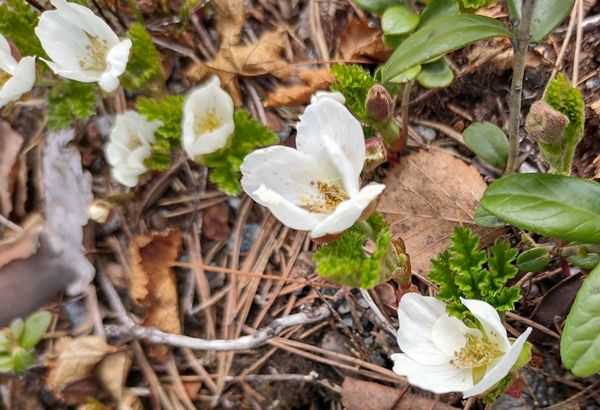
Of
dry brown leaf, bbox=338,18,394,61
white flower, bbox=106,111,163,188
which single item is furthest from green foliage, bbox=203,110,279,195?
dry brown leaf, bbox=338,18,394,61

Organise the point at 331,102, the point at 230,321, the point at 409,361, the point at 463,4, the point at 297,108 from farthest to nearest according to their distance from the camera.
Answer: the point at 297,108 → the point at 230,321 → the point at 463,4 → the point at 409,361 → the point at 331,102

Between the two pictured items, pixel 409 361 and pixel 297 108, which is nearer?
pixel 409 361

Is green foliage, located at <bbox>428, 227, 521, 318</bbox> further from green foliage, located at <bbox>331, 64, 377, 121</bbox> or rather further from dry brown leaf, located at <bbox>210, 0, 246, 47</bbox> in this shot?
dry brown leaf, located at <bbox>210, 0, 246, 47</bbox>

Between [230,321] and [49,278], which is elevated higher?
[49,278]

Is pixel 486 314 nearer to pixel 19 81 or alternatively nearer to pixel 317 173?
pixel 317 173

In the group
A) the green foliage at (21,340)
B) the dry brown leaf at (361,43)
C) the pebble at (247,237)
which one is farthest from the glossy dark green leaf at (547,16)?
the green foliage at (21,340)

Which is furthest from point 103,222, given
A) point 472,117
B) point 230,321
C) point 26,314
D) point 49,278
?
point 472,117

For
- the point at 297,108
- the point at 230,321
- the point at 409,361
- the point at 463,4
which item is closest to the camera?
the point at 409,361

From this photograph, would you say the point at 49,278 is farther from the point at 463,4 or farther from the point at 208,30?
the point at 463,4
